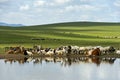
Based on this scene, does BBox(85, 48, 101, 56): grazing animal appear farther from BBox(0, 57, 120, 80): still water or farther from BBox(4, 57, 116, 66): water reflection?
BBox(0, 57, 120, 80): still water

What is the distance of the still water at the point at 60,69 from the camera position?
39.5 meters

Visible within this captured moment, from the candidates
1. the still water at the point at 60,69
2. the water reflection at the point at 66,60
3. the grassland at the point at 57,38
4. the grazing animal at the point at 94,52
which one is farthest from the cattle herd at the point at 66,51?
the grassland at the point at 57,38

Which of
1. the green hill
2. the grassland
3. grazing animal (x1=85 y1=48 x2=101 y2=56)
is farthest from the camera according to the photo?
the green hill

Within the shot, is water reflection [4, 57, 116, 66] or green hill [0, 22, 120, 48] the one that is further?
green hill [0, 22, 120, 48]

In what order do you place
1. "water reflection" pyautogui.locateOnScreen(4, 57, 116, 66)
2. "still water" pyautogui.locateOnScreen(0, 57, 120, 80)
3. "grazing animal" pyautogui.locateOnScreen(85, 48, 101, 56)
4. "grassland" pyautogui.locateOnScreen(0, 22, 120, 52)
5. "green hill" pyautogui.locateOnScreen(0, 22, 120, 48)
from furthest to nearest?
"green hill" pyautogui.locateOnScreen(0, 22, 120, 48) < "grassland" pyautogui.locateOnScreen(0, 22, 120, 52) < "grazing animal" pyautogui.locateOnScreen(85, 48, 101, 56) < "water reflection" pyautogui.locateOnScreen(4, 57, 116, 66) < "still water" pyautogui.locateOnScreen(0, 57, 120, 80)

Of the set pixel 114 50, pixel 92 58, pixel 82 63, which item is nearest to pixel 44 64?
pixel 82 63

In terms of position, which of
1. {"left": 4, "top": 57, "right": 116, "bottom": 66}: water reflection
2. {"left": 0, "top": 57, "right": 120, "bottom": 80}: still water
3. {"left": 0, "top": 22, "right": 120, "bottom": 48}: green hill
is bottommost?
{"left": 0, "top": 22, "right": 120, "bottom": 48}: green hill

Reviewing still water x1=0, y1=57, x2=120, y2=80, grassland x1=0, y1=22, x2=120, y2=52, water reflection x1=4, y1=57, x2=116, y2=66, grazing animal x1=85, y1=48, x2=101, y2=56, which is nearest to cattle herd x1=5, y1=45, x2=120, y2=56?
grazing animal x1=85, y1=48, x2=101, y2=56

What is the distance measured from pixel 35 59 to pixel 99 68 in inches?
444

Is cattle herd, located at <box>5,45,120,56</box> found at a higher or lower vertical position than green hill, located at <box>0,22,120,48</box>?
higher

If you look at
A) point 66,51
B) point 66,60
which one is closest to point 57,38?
point 66,51

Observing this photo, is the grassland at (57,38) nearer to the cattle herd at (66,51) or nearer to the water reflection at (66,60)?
the cattle herd at (66,51)

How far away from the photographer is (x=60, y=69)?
45.1 m

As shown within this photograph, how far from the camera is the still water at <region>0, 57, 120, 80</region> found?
130ft
